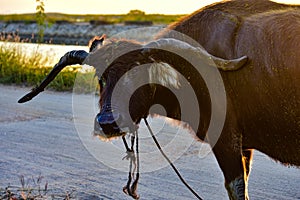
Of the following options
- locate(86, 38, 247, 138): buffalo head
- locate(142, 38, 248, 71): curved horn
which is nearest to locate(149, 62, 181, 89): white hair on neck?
locate(86, 38, 247, 138): buffalo head

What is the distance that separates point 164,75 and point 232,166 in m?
0.98

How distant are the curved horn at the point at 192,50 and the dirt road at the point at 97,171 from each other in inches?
89.9

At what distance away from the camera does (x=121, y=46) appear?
5.63 metres

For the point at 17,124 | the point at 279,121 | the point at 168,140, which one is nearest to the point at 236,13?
the point at 279,121

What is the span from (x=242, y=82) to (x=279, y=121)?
447 millimetres

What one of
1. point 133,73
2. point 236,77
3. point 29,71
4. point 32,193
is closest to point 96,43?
point 133,73

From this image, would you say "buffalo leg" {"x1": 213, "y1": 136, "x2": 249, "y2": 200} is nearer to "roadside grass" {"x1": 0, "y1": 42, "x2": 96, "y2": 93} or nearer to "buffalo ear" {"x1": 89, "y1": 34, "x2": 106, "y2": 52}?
"buffalo ear" {"x1": 89, "y1": 34, "x2": 106, "y2": 52}

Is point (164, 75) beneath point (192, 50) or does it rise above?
beneath

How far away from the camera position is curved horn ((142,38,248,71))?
18.0 feet

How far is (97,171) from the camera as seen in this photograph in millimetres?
8430

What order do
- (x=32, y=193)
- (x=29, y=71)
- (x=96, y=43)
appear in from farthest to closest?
(x=29, y=71), (x=32, y=193), (x=96, y=43)

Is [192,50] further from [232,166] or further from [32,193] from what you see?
[32,193]

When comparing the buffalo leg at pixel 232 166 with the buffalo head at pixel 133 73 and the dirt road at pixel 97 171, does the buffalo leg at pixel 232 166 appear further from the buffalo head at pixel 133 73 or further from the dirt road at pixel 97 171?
the dirt road at pixel 97 171

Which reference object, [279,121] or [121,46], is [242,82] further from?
[121,46]
